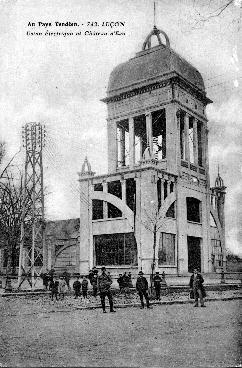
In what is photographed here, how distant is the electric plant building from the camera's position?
35.9 meters

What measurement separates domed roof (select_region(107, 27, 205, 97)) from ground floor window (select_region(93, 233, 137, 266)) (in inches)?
507

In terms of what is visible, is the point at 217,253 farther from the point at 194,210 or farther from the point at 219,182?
the point at 219,182

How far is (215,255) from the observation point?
43906mm

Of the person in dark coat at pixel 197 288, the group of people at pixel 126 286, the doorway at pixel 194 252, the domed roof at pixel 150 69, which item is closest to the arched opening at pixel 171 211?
the doorway at pixel 194 252

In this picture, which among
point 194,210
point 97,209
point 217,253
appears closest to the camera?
point 97,209

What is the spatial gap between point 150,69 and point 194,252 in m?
16.2

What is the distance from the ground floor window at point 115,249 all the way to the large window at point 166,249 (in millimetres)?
1990

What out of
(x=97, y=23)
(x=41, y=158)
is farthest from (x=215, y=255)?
(x=97, y=23)

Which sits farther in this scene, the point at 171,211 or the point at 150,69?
the point at 150,69

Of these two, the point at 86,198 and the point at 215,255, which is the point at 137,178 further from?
the point at 215,255

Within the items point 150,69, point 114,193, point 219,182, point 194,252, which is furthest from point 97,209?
point 219,182

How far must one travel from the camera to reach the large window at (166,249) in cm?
3609

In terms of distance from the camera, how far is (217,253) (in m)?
44.3

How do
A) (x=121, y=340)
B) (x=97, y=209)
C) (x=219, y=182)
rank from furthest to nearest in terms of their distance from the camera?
(x=219, y=182)
(x=97, y=209)
(x=121, y=340)
